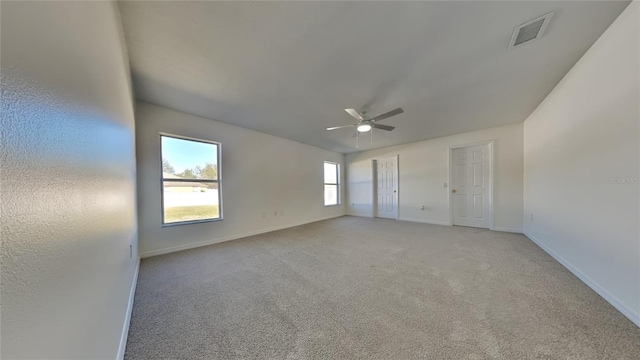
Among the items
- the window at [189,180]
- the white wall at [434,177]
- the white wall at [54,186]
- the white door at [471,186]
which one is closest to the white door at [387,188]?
the white wall at [434,177]

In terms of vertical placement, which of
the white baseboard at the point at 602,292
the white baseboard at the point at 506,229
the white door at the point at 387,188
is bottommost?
the white baseboard at the point at 506,229

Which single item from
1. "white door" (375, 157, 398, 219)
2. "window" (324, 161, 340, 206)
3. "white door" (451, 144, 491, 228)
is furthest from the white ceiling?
"window" (324, 161, 340, 206)

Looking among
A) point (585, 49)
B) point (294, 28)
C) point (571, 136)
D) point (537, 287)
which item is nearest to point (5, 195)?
point (294, 28)

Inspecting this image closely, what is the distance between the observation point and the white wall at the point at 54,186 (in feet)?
1.40

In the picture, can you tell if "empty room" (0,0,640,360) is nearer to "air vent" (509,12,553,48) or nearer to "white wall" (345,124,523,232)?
"air vent" (509,12,553,48)

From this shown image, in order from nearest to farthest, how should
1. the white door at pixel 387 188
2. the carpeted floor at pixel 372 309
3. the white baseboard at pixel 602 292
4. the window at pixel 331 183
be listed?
the carpeted floor at pixel 372 309 < the white baseboard at pixel 602 292 < the white door at pixel 387 188 < the window at pixel 331 183

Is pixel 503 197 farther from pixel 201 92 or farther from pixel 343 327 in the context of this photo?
pixel 201 92

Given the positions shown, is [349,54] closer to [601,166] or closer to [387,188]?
[601,166]

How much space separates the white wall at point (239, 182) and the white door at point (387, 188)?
1.59m

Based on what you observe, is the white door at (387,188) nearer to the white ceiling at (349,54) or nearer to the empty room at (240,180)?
the empty room at (240,180)

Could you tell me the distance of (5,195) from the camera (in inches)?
15.5

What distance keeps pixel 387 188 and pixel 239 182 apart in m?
4.34

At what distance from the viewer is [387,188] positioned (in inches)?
252

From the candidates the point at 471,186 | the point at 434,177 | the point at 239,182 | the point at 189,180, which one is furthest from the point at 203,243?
the point at 471,186
